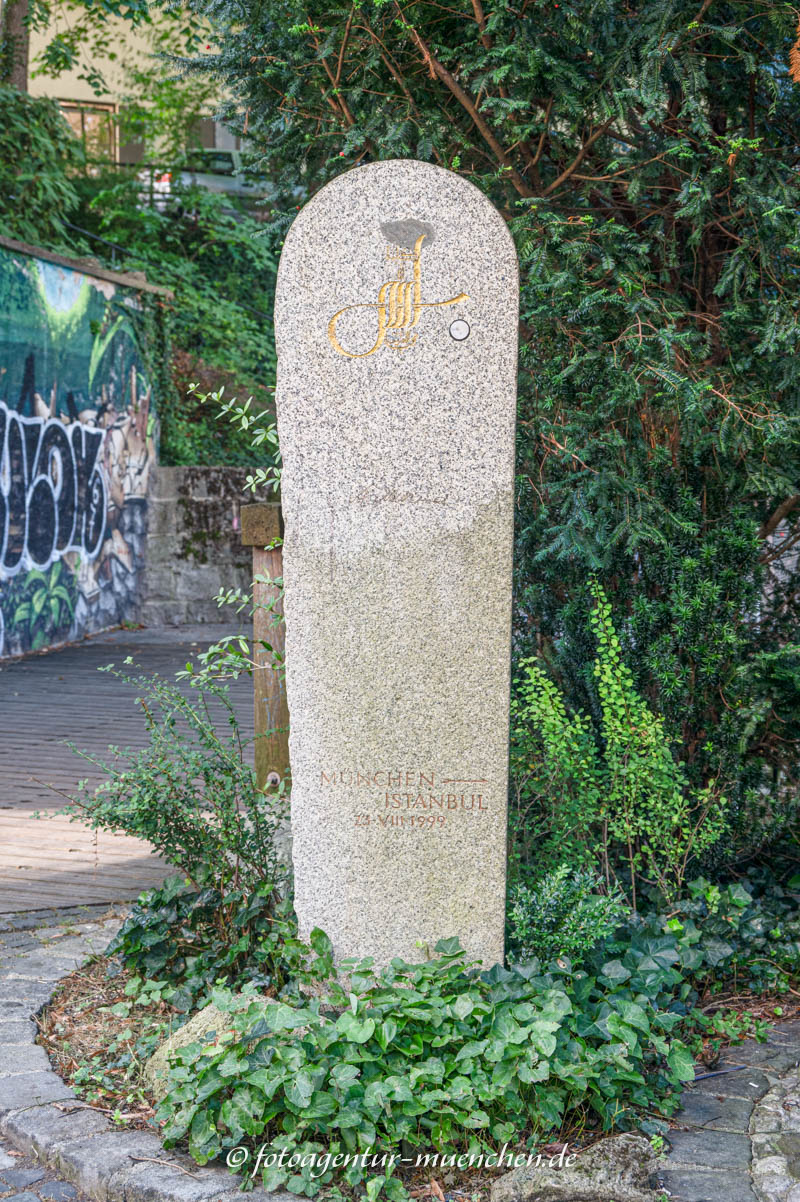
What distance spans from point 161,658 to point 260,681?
698 cm

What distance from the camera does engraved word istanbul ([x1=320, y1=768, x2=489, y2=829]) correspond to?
3.40m

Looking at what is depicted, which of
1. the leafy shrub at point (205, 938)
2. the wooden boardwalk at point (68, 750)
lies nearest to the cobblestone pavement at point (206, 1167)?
the leafy shrub at point (205, 938)

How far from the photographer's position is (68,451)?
1185cm

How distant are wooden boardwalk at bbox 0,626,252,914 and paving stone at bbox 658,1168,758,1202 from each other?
197cm

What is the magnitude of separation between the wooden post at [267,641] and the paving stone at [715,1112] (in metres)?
2.01

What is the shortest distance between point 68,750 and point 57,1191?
513 cm

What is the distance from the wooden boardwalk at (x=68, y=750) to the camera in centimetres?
528

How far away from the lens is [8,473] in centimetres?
1059

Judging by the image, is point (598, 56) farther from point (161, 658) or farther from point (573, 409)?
point (161, 658)

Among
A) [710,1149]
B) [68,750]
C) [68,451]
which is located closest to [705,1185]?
[710,1149]

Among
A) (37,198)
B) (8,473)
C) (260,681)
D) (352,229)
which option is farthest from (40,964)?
(37,198)

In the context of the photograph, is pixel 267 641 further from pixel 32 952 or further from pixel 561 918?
pixel 561 918

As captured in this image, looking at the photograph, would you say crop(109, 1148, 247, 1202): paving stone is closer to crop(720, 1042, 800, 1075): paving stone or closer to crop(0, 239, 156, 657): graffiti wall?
crop(720, 1042, 800, 1075): paving stone

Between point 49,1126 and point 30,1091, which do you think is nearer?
point 49,1126
